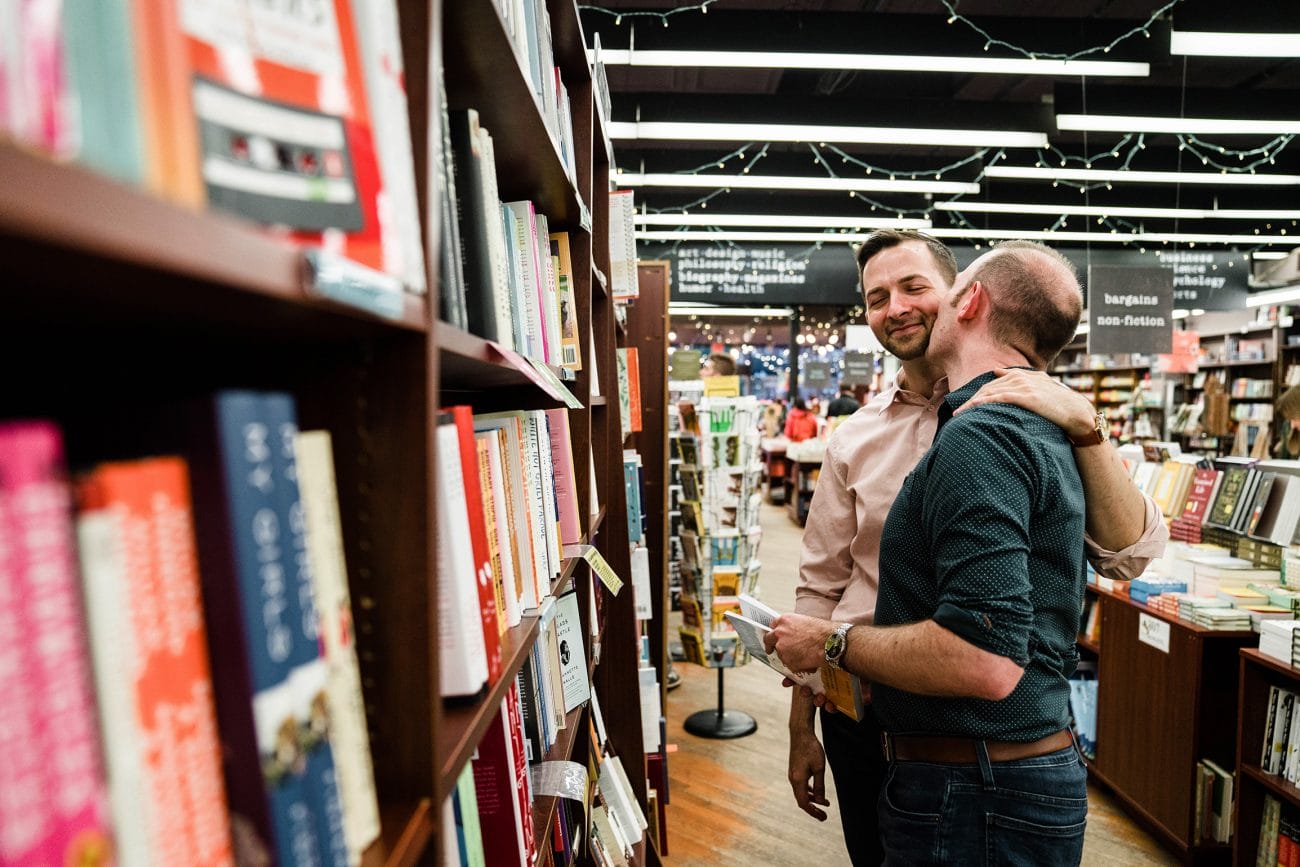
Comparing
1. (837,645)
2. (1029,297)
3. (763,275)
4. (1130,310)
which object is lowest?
(837,645)

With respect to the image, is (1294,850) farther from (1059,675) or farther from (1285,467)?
(1059,675)

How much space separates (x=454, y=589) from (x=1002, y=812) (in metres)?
1.17

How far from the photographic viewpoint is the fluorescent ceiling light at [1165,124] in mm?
5352

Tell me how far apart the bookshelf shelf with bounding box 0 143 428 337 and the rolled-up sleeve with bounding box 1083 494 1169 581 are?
159 cm

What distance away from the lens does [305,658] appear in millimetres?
412

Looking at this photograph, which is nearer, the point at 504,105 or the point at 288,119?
the point at 288,119

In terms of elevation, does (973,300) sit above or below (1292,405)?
above

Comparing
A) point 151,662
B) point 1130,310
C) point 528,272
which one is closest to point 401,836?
point 151,662

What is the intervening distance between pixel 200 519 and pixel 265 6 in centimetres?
28

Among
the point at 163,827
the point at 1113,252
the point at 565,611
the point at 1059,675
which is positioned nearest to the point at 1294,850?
the point at 1059,675

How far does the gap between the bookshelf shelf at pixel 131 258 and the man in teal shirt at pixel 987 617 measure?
3.49ft

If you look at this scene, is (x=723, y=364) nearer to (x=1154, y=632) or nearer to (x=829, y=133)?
(x=829, y=133)

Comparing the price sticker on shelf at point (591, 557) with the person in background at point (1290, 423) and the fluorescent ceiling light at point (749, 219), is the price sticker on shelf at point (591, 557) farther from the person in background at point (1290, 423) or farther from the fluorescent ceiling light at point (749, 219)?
the fluorescent ceiling light at point (749, 219)

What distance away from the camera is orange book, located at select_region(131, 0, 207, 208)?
0.32m
